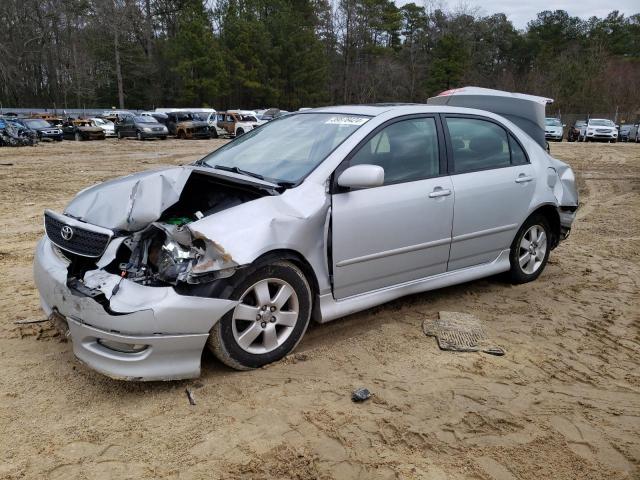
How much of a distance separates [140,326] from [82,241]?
0.74 m

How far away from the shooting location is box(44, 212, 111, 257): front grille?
3.13m

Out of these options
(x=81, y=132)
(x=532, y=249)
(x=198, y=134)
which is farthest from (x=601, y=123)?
(x=532, y=249)

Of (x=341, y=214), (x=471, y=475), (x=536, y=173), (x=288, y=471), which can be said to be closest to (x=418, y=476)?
(x=471, y=475)

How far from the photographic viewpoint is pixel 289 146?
4051 millimetres

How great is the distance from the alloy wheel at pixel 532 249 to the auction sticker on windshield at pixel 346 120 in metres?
2.00

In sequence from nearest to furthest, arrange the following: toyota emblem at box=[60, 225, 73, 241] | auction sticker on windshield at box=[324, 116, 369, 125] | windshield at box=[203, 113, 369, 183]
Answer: toyota emblem at box=[60, 225, 73, 241], windshield at box=[203, 113, 369, 183], auction sticker on windshield at box=[324, 116, 369, 125]

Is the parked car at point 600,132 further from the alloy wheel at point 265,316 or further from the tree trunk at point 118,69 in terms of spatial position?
the tree trunk at point 118,69

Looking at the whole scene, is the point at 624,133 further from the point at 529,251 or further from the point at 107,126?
the point at 529,251

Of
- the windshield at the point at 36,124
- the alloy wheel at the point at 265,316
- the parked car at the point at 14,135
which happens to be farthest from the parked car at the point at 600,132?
the alloy wheel at the point at 265,316

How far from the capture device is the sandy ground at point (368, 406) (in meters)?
2.54

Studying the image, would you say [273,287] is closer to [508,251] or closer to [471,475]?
[471,475]

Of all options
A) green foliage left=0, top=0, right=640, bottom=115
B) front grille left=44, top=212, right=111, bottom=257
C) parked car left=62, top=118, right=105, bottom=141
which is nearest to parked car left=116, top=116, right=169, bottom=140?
parked car left=62, top=118, right=105, bottom=141

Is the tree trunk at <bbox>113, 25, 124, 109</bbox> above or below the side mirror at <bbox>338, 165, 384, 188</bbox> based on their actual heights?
above

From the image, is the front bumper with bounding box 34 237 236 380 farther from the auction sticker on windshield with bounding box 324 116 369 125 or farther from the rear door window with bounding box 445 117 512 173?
the rear door window with bounding box 445 117 512 173
